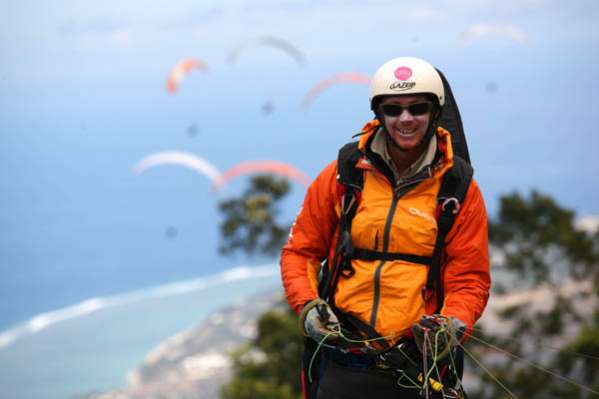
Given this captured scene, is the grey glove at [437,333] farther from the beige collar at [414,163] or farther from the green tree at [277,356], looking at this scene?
the green tree at [277,356]

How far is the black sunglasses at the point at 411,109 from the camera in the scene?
318cm

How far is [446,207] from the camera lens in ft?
9.98

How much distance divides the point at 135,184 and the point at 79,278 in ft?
25.1

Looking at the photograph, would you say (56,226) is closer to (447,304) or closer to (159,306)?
(159,306)

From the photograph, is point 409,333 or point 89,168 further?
point 89,168

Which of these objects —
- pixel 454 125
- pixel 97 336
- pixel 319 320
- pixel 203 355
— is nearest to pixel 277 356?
pixel 454 125

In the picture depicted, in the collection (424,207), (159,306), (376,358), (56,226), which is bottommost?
(159,306)

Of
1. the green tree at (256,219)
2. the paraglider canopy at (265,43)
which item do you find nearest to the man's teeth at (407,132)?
the paraglider canopy at (265,43)

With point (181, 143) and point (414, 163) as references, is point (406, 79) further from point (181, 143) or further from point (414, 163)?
point (181, 143)

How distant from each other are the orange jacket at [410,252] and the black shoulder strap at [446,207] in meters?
0.02

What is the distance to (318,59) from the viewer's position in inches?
2135

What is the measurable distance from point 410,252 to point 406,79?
0.58 meters

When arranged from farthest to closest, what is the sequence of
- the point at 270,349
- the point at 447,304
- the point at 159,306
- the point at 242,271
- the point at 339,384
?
the point at 242,271 → the point at 159,306 → the point at 270,349 → the point at 339,384 → the point at 447,304

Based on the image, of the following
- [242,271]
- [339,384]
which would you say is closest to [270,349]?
[339,384]
